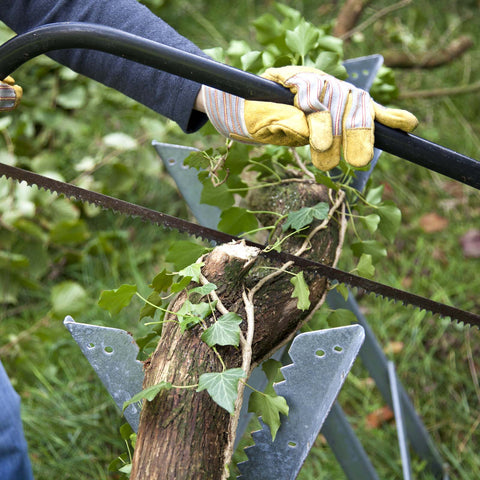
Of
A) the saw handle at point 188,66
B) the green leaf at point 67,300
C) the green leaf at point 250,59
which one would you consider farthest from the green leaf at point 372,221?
the green leaf at point 67,300

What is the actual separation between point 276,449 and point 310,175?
0.68 m

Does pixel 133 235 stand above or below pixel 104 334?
below

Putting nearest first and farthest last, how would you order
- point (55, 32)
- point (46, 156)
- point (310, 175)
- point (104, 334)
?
point (55, 32)
point (104, 334)
point (310, 175)
point (46, 156)

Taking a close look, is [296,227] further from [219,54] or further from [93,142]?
[93,142]

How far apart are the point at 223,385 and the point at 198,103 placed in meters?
0.65

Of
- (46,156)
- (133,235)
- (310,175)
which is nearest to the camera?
(310,175)

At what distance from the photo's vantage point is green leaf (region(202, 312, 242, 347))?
3.32 ft

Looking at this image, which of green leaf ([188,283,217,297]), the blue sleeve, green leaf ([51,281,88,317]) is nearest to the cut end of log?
green leaf ([188,283,217,297])

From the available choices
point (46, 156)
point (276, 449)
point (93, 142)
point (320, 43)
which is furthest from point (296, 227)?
point (93, 142)

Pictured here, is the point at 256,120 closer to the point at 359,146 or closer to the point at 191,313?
the point at 359,146

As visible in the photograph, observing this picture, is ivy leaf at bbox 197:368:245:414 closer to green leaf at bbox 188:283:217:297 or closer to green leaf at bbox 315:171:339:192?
green leaf at bbox 188:283:217:297

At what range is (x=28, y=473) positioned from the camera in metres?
1.35

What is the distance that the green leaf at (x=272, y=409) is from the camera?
1053mm

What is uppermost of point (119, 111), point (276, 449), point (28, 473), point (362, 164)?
point (362, 164)
